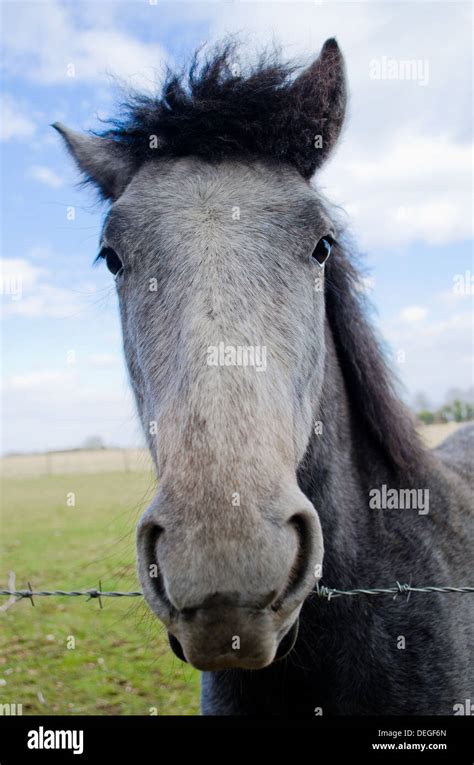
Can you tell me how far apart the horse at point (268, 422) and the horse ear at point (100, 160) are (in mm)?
15

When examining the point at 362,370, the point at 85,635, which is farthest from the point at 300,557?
the point at 85,635

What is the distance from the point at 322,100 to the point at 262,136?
450mm

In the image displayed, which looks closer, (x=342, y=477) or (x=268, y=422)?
(x=268, y=422)

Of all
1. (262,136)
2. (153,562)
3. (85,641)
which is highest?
(262,136)

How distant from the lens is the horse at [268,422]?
206cm

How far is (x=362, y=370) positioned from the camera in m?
3.88

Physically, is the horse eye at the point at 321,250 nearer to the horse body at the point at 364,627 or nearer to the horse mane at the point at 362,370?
the horse mane at the point at 362,370

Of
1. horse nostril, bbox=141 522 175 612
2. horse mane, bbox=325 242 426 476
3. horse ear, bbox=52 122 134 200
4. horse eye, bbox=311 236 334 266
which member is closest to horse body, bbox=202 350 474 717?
horse mane, bbox=325 242 426 476

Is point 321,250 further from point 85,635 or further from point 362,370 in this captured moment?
point 85,635

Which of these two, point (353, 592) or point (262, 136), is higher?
point (262, 136)

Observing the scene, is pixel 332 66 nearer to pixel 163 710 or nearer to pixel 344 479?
pixel 344 479

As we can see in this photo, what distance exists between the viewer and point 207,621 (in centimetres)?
199

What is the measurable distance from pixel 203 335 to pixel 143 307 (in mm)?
662

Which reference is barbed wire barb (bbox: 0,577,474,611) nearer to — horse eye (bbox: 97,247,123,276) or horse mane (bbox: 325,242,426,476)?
horse mane (bbox: 325,242,426,476)
